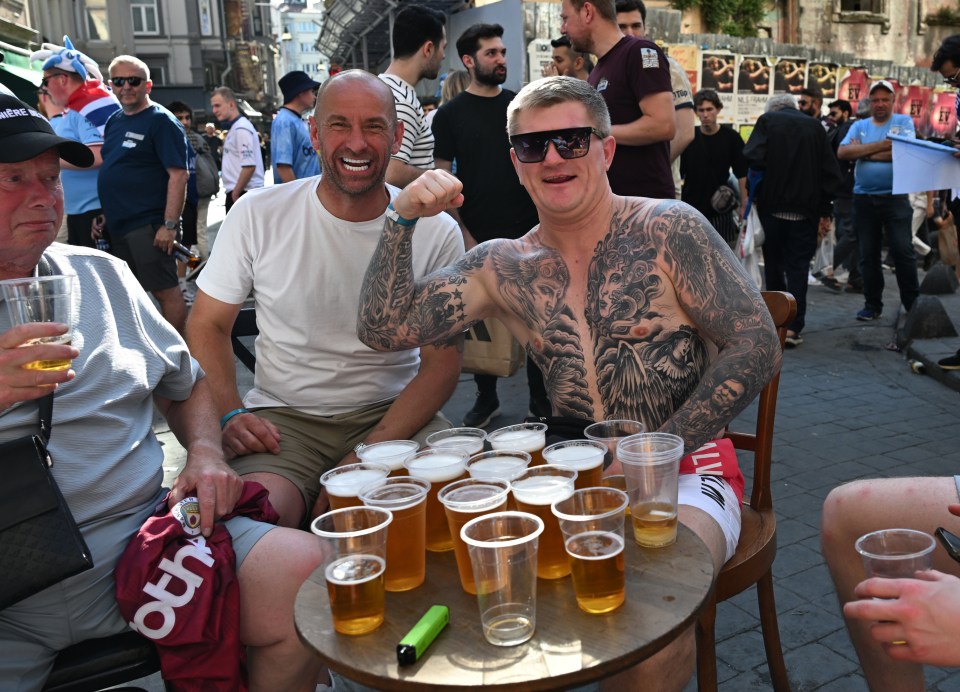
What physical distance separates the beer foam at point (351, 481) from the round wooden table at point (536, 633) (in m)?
0.20

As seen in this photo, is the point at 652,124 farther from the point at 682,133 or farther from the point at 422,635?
the point at 422,635

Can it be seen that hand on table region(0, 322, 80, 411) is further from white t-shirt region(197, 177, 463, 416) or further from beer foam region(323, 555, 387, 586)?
white t-shirt region(197, 177, 463, 416)

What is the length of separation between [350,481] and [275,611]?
532 mm

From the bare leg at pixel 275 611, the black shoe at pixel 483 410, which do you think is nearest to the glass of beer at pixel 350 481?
the bare leg at pixel 275 611

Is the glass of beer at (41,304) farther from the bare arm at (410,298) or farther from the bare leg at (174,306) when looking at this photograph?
the bare leg at (174,306)

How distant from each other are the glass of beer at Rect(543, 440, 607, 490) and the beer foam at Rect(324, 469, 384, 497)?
386 mm

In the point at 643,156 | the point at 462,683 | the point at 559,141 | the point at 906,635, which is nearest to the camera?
the point at 462,683

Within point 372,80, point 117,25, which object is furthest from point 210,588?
point 117,25

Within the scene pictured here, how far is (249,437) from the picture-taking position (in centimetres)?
277

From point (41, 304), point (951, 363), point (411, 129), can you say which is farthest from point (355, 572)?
point (951, 363)

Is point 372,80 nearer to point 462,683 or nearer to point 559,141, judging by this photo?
point 559,141

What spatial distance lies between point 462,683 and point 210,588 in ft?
2.88

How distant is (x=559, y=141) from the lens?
7.99ft

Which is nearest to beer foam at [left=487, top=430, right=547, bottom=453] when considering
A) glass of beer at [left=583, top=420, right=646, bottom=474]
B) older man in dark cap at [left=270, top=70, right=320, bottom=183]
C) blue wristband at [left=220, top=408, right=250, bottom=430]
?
glass of beer at [left=583, top=420, right=646, bottom=474]
